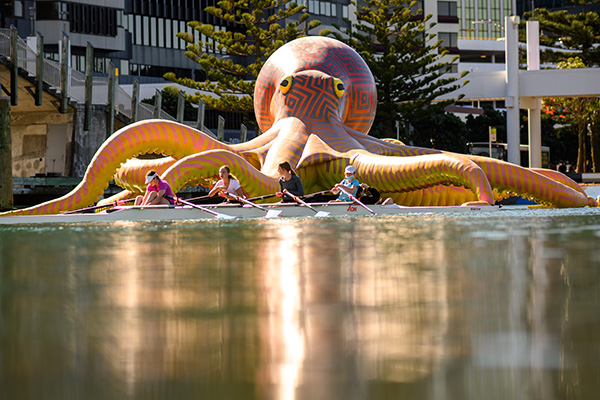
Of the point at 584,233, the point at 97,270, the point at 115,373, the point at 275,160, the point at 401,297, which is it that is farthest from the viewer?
the point at 275,160

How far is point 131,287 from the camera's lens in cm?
608

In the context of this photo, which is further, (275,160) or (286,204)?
(275,160)

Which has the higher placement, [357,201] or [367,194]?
[367,194]

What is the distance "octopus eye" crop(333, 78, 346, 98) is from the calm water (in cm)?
1293

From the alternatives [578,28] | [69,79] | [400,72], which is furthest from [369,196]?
[578,28]

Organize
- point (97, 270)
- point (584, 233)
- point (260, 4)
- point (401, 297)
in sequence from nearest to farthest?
1. point (401, 297)
2. point (97, 270)
3. point (584, 233)
4. point (260, 4)

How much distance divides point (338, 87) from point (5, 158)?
9113mm

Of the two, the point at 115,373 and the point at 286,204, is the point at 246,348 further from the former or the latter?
the point at 286,204

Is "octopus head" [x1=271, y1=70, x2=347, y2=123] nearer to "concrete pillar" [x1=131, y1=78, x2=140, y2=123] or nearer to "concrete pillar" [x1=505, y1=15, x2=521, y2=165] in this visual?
"concrete pillar" [x1=131, y1=78, x2=140, y2=123]

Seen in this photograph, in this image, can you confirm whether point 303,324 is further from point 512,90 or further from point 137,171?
point 512,90

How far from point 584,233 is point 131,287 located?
24.5ft

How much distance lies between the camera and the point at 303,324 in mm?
4383

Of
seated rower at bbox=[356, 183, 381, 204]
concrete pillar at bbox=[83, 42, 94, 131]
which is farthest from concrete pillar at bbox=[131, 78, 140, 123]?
seated rower at bbox=[356, 183, 381, 204]

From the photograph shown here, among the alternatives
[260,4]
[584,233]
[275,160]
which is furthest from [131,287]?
[260,4]
